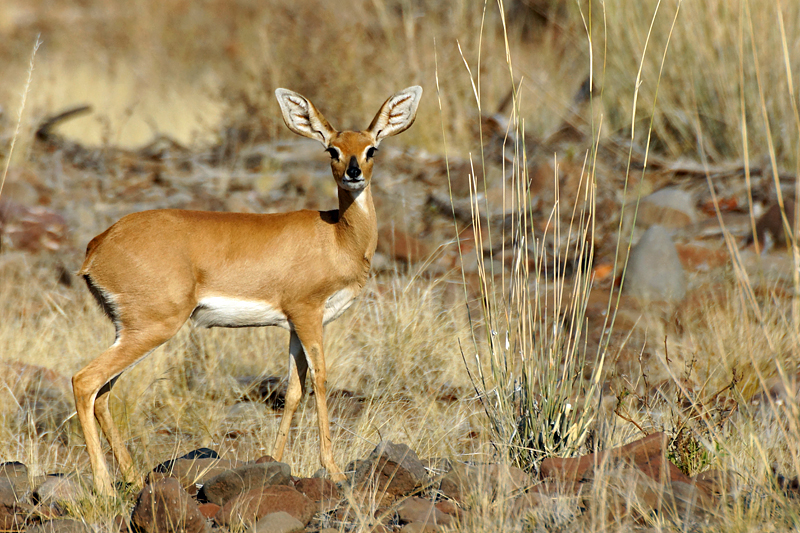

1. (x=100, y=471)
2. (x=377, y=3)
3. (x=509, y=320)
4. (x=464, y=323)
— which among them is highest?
(x=377, y=3)

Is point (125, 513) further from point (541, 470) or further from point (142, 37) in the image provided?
point (142, 37)

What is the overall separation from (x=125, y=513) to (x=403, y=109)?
2433 mm

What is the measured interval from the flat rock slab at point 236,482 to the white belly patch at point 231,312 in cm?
99

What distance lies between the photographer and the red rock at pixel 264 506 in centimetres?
303

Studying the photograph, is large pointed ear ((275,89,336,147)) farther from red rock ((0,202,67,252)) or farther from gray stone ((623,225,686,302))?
red rock ((0,202,67,252))

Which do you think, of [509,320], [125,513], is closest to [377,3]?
[509,320]

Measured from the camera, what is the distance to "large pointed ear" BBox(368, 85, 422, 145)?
170 inches

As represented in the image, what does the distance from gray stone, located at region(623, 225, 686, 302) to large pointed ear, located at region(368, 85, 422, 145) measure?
307 centimetres

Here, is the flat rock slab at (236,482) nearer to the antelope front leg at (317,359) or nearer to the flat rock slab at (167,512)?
the flat rock slab at (167,512)

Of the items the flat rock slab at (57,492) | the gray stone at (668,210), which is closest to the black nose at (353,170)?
the flat rock slab at (57,492)

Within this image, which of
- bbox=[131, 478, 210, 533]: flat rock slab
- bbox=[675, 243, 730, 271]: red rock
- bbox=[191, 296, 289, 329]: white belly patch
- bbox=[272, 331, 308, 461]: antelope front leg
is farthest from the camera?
bbox=[675, 243, 730, 271]: red rock

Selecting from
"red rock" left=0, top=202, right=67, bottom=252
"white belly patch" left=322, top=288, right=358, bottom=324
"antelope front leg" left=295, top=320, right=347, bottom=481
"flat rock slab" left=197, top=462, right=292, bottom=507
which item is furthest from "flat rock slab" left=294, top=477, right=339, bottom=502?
"red rock" left=0, top=202, right=67, bottom=252

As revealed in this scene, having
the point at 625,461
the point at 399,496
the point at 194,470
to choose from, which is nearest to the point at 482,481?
the point at 399,496

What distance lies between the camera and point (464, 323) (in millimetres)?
6023
